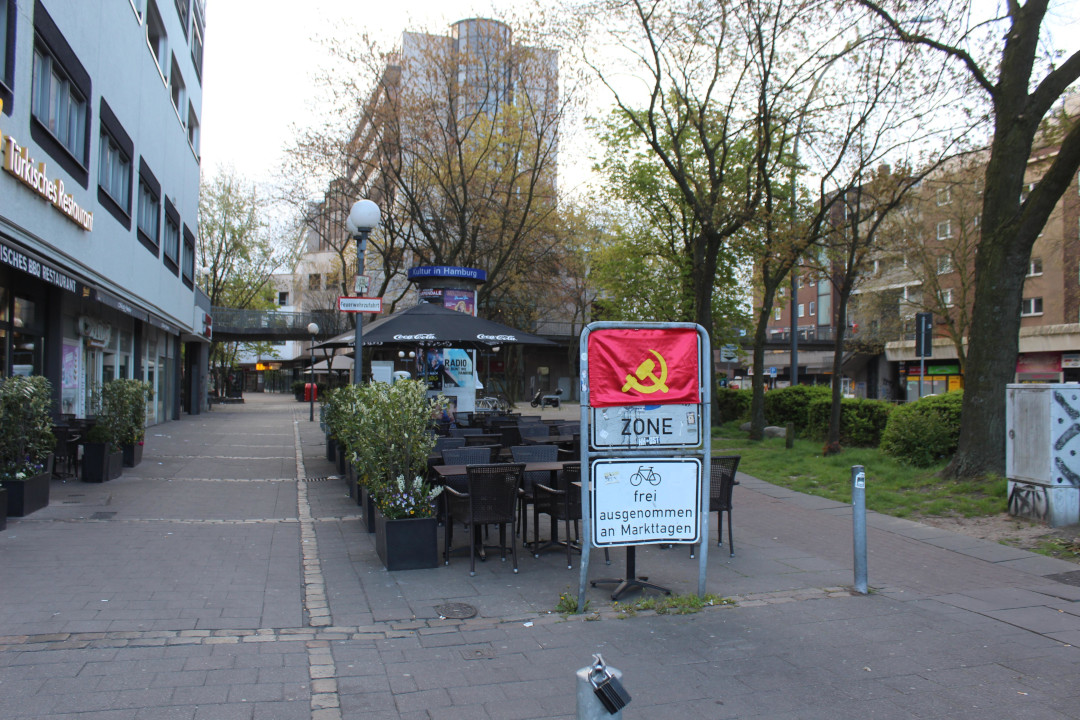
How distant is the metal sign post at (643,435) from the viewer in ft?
17.7

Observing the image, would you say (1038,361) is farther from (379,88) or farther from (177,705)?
(177,705)

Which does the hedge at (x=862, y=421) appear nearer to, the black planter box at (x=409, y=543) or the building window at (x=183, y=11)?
the black planter box at (x=409, y=543)

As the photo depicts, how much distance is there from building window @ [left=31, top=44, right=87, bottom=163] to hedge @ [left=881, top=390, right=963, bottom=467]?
46.1ft

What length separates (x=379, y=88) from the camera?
70.2 ft

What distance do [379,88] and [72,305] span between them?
404 inches

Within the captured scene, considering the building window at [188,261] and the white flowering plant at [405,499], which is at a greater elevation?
the building window at [188,261]

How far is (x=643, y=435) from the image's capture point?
5695 millimetres

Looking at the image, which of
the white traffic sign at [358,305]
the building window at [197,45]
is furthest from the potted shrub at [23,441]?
the building window at [197,45]

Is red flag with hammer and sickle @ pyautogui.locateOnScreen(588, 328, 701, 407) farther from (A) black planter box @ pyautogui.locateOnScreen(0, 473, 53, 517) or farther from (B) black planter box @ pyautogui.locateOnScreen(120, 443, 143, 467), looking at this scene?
(B) black planter box @ pyautogui.locateOnScreen(120, 443, 143, 467)

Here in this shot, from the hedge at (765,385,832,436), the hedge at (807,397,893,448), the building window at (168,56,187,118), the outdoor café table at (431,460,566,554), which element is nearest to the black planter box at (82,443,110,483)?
the outdoor café table at (431,460,566,554)

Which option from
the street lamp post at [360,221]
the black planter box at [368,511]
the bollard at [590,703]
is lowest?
the black planter box at [368,511]

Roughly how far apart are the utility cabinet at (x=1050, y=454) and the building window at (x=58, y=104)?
13499mm

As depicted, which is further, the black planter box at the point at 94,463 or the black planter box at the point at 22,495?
the black planter box at the point at 94,463

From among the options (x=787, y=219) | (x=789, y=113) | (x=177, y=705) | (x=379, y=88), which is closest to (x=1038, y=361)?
(x=787, y=219)
